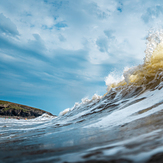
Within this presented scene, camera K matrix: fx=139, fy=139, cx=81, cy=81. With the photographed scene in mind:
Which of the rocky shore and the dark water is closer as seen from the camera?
the dark water

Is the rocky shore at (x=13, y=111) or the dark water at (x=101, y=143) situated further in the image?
the rocky shore at (x=13, y=111)

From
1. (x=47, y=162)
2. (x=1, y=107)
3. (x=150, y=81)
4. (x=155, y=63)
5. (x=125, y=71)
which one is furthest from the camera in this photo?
(x=1, y=107)

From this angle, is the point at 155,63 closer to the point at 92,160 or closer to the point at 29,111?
the point at 92,160

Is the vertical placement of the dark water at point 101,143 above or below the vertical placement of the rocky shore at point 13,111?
below

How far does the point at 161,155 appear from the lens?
932 millimetres

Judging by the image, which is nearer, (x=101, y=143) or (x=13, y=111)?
(x=101, y=143)

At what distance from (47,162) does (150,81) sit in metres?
6.20

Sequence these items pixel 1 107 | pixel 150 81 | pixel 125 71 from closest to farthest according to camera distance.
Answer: pixel 150 81 < pixel 125 71 < pixel 1 107

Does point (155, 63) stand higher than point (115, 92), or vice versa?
point (155, 63)

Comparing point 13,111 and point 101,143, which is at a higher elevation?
point 13,111

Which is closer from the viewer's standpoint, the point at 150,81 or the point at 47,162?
the point at 47,162

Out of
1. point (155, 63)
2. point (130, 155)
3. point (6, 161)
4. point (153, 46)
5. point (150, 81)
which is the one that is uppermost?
point (153, 46)

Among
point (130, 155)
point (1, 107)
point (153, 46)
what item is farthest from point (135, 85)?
point (1, 107)

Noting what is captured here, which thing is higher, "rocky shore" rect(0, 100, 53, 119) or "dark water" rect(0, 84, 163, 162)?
"rocky shore" rect(0, 100, 53, 119)
